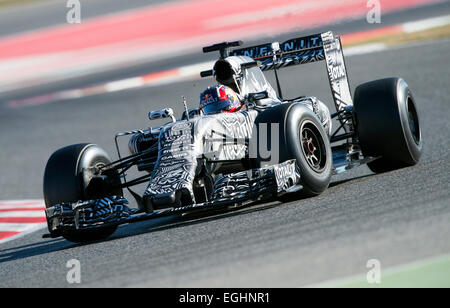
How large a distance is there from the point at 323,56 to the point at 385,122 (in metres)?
1.37

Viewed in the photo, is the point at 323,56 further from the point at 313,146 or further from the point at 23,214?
the point at 23,214

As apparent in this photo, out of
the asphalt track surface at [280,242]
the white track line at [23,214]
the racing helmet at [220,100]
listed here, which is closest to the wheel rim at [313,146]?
the asphalt track surface at [280,242]

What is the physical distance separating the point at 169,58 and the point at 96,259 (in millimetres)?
20386

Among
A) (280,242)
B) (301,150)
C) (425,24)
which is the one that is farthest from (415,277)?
(425,24)

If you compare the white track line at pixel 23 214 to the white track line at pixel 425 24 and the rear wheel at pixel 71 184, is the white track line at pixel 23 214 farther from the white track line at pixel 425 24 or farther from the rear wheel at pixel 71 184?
the white track line at pixel 425 24

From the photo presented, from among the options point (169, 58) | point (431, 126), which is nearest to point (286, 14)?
point (431, 126)

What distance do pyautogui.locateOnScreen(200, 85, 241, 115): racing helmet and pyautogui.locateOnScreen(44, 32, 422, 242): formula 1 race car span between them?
15cm

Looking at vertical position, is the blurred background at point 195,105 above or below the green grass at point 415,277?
above

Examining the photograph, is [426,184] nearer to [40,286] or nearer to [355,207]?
[355,207]

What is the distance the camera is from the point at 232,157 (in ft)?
26.6

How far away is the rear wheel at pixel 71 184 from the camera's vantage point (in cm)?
806

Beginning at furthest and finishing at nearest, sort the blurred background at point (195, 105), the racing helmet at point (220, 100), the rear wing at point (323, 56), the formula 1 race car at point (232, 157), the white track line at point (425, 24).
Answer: the white track line at point (425, 24) < the rear wing at point (323, 56) < the racing helmet at point (220, 100) < the formula 1 race car at point (232, 157) < the blurred background at point (195, 105)

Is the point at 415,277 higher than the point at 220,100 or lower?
lower

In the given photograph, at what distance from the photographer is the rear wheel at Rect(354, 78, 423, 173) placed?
8.98 meters
